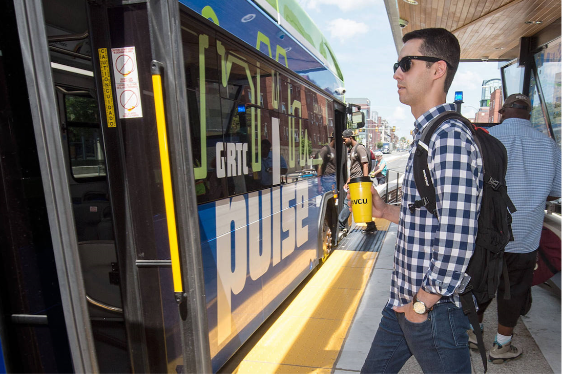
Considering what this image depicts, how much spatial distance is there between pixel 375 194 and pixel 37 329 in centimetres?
175

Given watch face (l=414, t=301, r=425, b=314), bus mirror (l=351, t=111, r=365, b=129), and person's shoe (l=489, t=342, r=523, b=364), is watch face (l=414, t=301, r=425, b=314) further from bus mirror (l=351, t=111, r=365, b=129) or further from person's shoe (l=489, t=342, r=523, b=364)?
bus mirror (l=351, t=111, r=365, b=129)

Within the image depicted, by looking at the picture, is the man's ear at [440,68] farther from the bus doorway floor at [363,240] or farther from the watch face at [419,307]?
the bus doorway floor at [363,240]

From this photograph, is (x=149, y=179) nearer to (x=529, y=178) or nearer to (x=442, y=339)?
(x=442, y=339)

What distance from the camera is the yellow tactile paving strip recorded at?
3.38 meters

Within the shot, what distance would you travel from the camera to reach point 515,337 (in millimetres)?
A: 3650

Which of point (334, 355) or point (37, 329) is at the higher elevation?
point (37, 329)

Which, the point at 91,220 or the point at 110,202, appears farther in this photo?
the point at 91,220

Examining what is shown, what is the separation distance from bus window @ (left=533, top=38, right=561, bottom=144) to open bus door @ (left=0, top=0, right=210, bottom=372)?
502 cm

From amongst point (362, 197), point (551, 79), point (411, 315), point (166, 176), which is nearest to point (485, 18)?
point (551, 79)

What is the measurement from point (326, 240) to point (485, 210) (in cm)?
478

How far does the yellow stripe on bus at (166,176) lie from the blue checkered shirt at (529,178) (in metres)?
2.67

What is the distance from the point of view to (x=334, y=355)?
3.50 metres

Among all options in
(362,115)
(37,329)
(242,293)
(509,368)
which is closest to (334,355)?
(242,293)

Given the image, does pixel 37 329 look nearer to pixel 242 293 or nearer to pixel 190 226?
pixel 190 226
